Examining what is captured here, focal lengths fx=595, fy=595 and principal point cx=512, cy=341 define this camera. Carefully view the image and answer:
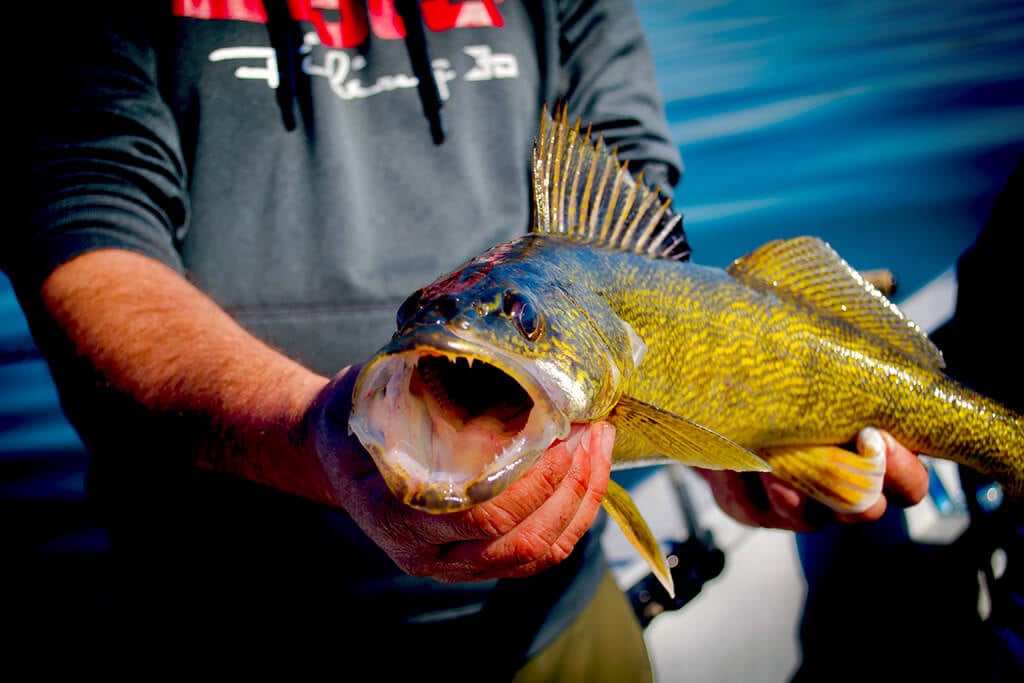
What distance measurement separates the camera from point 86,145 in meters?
1.42

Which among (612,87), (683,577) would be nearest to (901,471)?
(683,577)

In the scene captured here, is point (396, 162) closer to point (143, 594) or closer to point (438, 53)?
point (438, 53)

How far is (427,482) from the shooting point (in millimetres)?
698

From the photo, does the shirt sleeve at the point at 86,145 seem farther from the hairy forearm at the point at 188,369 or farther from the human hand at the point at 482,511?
the human hand at the point at 482,511

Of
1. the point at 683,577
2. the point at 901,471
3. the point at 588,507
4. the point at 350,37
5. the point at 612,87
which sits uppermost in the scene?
the point at 350,37

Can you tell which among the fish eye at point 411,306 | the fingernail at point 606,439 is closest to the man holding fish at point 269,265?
the fish eye at point 411,306

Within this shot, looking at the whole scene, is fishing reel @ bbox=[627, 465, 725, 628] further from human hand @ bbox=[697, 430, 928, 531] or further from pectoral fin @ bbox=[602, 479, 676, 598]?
pectoral fin @ bbox=[602, 479, 676, 598]

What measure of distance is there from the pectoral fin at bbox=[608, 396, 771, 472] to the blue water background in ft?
11.7

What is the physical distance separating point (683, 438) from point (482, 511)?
35cm

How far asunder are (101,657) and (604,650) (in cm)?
218

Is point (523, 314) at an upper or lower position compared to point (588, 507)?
upper

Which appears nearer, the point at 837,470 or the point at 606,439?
the point at 606,439

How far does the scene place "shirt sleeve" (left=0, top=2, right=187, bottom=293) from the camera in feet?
4.53

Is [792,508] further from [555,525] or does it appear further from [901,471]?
[555,525]
